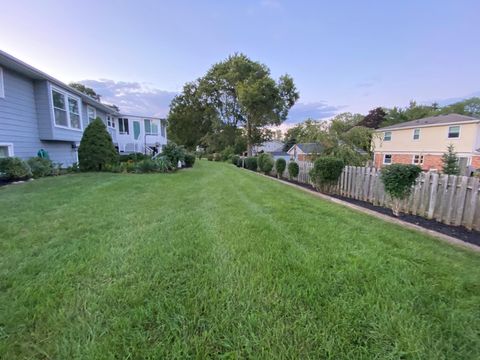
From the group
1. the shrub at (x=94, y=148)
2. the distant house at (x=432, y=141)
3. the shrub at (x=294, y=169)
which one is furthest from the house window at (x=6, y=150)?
the distant house at (x=432, y=141)

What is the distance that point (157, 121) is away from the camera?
22.7m

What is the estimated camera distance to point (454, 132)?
71.3 ft

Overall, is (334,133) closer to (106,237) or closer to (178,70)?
(178,70)

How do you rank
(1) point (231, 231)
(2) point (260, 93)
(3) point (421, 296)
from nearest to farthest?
(3) point (421, 296)
(1) point (231, 231)
(2) point (260, 93)

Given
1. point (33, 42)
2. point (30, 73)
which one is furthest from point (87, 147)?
point (33, 42)

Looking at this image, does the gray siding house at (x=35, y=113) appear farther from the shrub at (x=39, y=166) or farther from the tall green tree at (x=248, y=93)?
the tall green tree at (x=248, y=93)

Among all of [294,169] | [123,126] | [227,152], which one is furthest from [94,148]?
[227,152]

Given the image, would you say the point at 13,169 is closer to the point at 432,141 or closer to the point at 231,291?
the point at 231,291

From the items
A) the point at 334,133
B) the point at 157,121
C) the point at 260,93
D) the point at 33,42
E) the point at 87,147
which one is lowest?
the point at 87,147

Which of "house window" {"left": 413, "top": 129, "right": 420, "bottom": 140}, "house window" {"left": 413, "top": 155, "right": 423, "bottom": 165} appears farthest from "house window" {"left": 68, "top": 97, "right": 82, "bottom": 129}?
"house window" {"left": 413, "top": 129, "right": 420, "bottom": 140}

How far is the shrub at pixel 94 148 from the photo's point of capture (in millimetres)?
11430

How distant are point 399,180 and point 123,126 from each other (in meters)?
22.4

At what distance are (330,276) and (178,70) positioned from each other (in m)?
14.9

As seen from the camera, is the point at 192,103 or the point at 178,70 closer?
the point at 178,70
